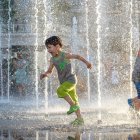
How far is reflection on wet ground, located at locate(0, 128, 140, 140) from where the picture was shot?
218 inches

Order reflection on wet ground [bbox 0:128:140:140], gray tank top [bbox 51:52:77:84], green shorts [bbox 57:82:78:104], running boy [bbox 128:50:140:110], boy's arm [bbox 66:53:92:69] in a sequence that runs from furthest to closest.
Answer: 1. gray tank top [bbox 51:52:77:84]
2. green shorts [bbox 57:82:78:104]
3. boy's arm [bbox 66:53:92:69]
4. running boy [bbox 128:50:140:110]
5. reflection on wet ground [bbox 0:128:140:140]

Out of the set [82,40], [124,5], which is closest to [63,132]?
[82,40]

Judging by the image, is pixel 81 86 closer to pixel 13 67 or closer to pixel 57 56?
pixel 13 67

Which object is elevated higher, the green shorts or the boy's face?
the boy's face

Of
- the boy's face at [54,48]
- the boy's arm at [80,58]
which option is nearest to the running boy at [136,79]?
the boy's arm at [80,58]

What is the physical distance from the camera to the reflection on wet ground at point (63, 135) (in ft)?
18.2

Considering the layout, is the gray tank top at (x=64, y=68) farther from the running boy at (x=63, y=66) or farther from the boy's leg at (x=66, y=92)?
the boy's leg at (x=66, y=92)

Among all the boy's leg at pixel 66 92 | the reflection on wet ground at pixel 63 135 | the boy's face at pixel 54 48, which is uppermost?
the boy's face at pixel 54 48

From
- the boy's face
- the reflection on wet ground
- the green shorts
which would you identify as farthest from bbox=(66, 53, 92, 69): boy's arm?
the reflection on wet ground

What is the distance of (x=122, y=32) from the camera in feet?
112

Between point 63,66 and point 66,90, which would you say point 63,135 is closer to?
point 66,90

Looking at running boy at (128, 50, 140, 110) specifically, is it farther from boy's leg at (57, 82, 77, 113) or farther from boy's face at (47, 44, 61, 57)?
boy's face at (47, 44, 61, 57)

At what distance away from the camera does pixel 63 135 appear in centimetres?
577

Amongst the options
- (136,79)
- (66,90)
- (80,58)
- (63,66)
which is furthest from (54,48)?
(136,79)
